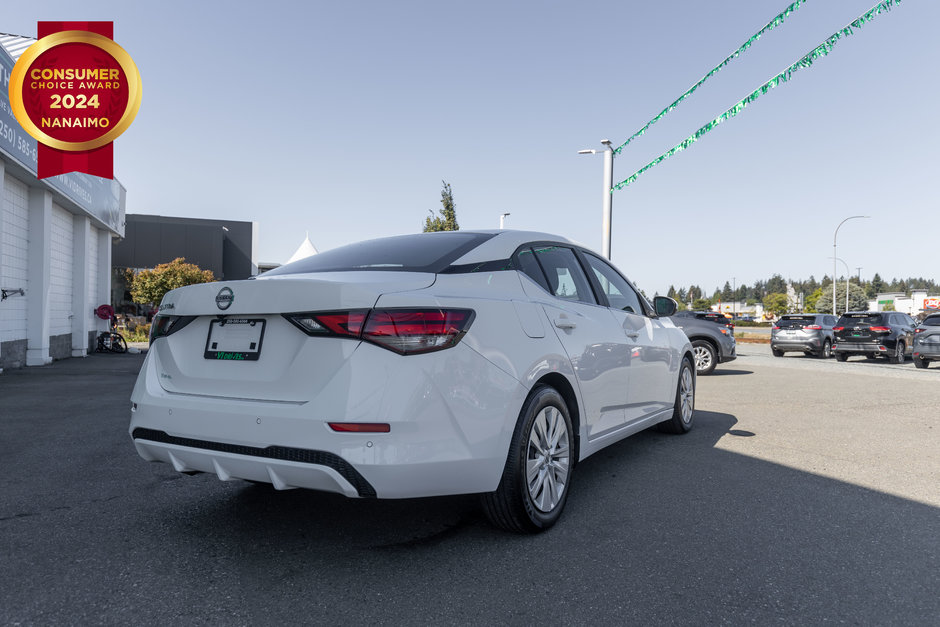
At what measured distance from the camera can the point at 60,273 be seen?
49.4ft

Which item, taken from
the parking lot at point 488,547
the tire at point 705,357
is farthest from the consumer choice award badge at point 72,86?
the tire at point 705,357

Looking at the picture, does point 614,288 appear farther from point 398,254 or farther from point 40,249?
point 40,249

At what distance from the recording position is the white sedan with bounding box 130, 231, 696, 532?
2506 mm

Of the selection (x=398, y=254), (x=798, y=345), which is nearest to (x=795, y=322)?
(x=798, y=345)

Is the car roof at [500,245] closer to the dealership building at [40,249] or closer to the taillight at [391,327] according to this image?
the taillight at [391,327]

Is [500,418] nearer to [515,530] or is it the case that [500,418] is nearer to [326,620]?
[515,530]

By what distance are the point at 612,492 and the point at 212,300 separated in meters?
2.62

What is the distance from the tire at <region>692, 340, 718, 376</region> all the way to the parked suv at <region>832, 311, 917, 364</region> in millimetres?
8069

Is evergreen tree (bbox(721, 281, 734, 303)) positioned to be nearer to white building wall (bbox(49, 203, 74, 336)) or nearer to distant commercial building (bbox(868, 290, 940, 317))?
distant commercial building (bbox(868, 290, 940, 317))

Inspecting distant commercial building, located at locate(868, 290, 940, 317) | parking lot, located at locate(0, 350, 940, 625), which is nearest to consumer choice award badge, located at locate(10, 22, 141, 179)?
parking lot, located at locate(0, 350, 940, 625)

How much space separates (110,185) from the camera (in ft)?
58.0

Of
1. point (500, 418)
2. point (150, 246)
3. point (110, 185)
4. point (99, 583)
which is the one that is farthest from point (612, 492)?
point (150, 246)

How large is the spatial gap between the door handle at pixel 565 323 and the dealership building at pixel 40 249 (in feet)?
35.8

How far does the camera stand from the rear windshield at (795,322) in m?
19.7
